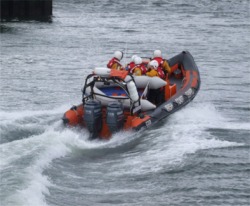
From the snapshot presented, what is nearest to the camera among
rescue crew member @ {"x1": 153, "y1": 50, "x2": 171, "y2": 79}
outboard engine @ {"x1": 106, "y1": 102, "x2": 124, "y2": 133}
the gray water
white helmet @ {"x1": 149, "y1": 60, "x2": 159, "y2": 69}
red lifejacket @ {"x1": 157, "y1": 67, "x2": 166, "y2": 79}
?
the gray water

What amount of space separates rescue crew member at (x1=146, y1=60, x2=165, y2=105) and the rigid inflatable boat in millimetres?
63

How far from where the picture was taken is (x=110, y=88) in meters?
14.1

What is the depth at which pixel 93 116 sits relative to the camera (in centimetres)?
1338

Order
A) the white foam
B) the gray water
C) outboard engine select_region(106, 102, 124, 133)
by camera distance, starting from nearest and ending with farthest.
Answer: the gray water → outboard engine select_region(106, 102, 124, 133) → the white foam

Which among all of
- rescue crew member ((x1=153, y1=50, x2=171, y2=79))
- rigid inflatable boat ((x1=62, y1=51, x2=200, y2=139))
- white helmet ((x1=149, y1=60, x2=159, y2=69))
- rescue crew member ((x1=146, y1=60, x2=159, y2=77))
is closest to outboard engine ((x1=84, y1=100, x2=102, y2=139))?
rigid inflatable boat ((x1=62, y1=51, x2=200, y2=139))

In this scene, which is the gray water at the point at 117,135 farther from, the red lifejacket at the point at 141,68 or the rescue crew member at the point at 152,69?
the red lifejacket at the point at 141,68

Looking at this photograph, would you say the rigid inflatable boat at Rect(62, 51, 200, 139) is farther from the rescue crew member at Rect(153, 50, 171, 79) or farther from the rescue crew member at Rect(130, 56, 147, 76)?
the rescue crew member at Rect(153, 50, 171, 79)

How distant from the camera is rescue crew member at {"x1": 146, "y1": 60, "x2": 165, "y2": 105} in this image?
14.8 metres

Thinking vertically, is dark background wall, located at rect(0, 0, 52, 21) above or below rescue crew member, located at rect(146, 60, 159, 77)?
below

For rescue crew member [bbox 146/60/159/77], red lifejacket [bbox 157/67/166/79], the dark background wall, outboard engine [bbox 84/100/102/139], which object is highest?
rescue crew member [bbox 146/60/159/77]

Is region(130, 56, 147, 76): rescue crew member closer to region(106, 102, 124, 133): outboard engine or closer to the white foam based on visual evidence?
region(106, 102, 124, 133): outboard engine

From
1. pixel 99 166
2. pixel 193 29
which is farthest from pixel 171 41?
pixel 99 166

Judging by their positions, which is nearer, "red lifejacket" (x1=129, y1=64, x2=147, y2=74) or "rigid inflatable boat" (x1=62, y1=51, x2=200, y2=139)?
"rigid inflatable boat" (x1=62, y1=51, x2=200, y2=139)

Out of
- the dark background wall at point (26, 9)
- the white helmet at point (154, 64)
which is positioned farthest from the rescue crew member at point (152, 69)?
the dark background wall at point (26, 9)
